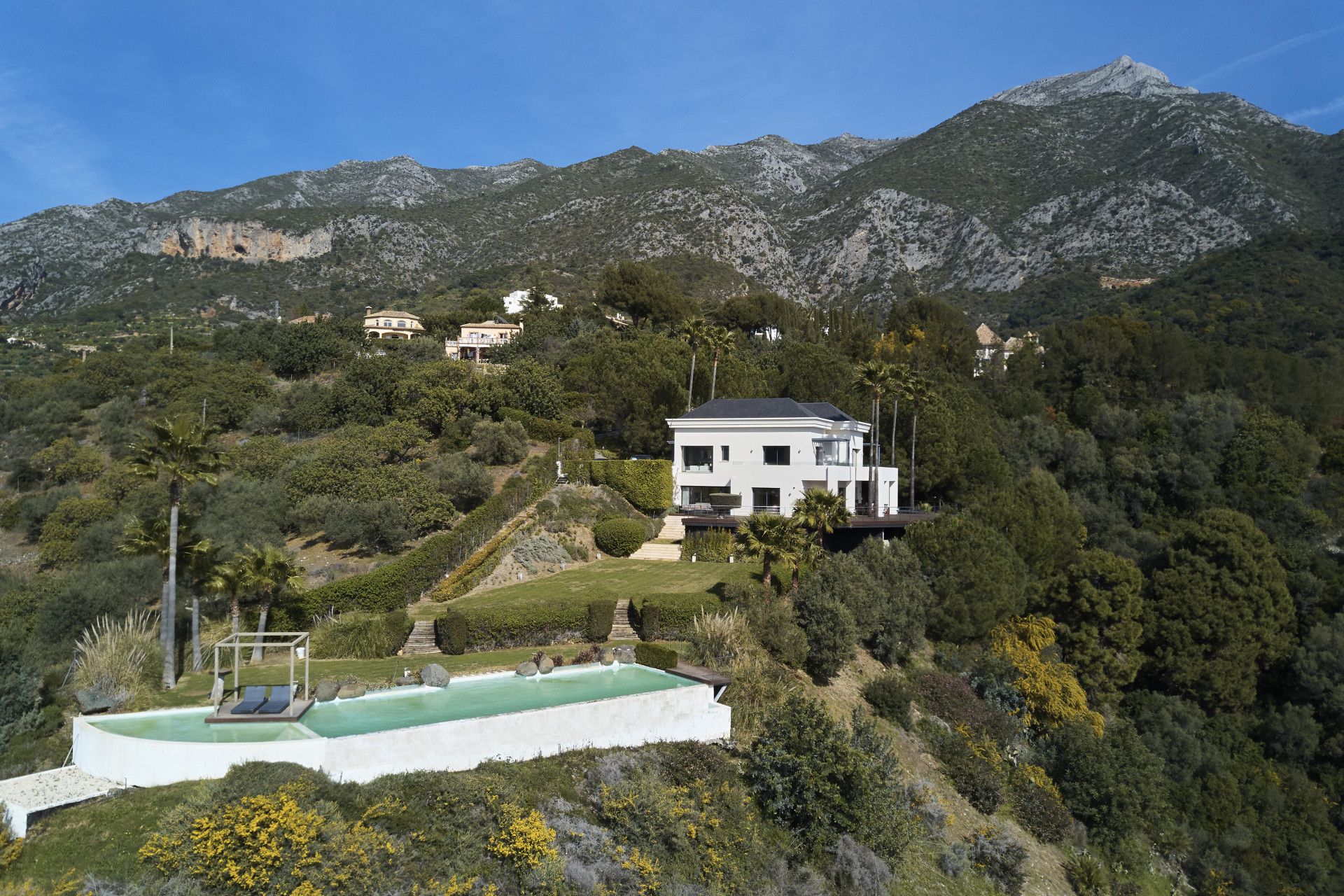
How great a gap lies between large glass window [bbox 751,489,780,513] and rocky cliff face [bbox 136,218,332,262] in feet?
417

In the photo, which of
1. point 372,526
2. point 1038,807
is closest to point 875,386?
point 1038,807

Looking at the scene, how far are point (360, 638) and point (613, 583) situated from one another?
9.76 m

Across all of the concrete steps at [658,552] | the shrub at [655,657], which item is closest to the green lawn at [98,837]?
the shrub at [655,657]

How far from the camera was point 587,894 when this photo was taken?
1227 cm

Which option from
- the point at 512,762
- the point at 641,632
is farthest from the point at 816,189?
the point at 512,762

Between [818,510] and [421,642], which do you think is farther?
[818,510]

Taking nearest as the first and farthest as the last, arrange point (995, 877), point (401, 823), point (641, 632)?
1. point (401, 823)
2. point (995, 877)
3. point (641, 632)

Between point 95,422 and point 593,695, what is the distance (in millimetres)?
55269

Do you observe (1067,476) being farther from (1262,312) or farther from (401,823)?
(401,823)

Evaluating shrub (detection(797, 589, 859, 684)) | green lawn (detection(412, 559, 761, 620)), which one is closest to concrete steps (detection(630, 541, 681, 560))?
green lawn (detection(412, 559, 761, 620))

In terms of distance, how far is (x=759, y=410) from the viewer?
41125mm

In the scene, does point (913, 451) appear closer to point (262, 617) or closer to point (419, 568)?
point (419, 568)

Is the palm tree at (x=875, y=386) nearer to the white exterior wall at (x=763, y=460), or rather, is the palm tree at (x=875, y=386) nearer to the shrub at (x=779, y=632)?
the white exterior wall at (x=763, y=460)

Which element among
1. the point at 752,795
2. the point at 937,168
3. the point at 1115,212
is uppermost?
the point at 937,168
